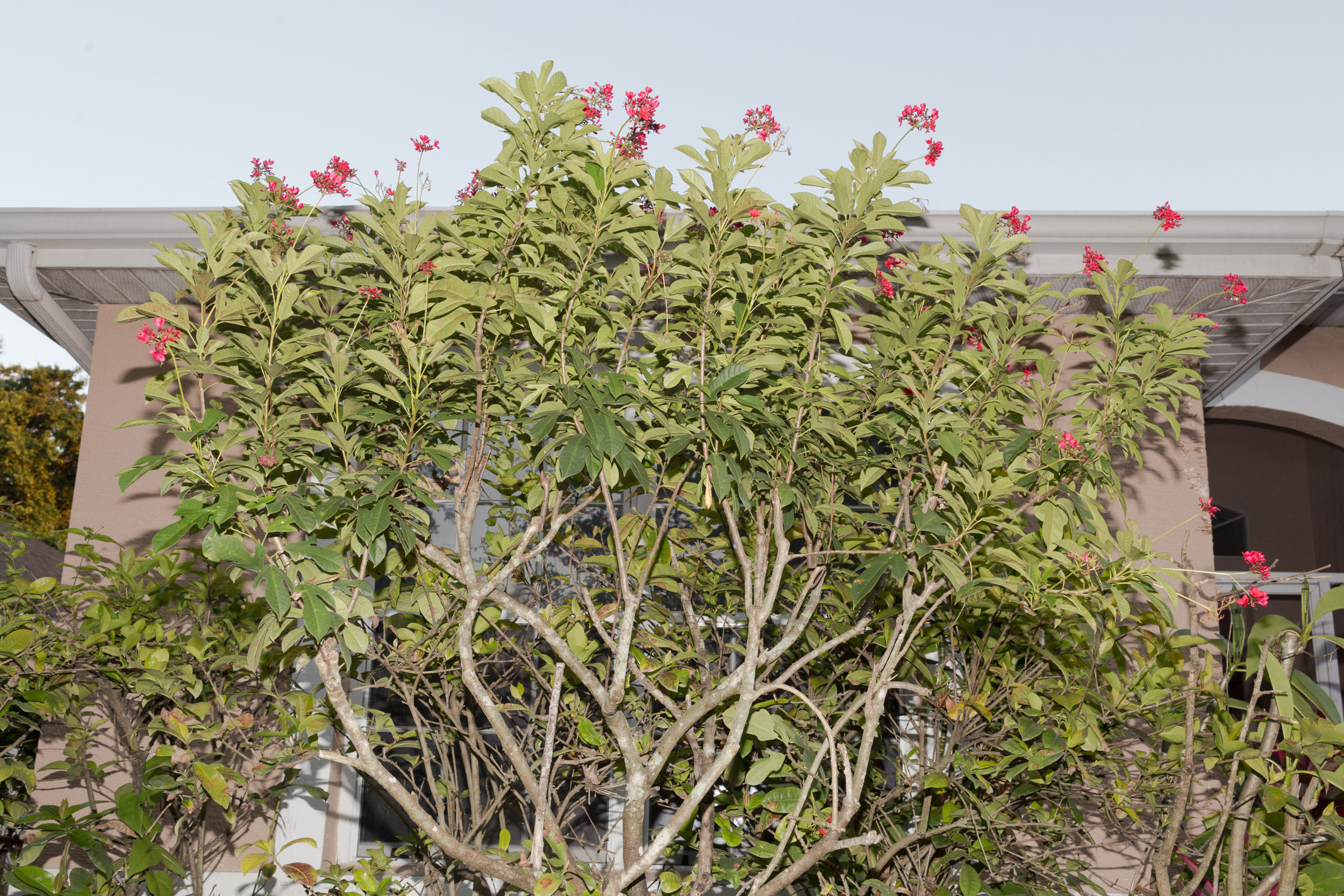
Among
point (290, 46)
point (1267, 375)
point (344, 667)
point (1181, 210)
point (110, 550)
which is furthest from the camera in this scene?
point (290, 46)

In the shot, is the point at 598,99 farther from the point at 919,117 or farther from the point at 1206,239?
the point at 1206,239

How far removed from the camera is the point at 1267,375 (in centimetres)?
442

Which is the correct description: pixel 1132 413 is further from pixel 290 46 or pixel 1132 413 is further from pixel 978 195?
pixel 290 46

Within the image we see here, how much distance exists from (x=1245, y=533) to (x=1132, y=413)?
9128mm

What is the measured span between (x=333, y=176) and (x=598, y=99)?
29.5 inches

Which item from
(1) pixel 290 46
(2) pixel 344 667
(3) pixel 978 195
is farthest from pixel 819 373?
(1) pixel 290 46

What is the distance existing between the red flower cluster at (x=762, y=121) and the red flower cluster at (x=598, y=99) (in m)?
0.39

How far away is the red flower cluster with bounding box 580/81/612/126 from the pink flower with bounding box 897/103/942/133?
78cm

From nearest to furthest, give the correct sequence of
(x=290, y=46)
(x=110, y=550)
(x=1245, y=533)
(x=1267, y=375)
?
(x=110, y=550) → (x=1267, y=375) → (x=290, y=46) → (x=1245, y=533)

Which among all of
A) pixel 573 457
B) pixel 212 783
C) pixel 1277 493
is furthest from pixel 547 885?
pixel 1277 493

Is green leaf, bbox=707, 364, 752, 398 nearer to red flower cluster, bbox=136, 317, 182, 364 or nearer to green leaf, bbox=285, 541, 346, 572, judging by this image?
green leaf, bbox=285, 541, 346, 572

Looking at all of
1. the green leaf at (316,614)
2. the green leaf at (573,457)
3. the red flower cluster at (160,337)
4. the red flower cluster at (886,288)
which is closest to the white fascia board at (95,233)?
the red flower cluster at (160,337)

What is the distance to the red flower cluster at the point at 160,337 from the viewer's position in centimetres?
177

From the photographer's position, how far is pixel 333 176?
214 cm
